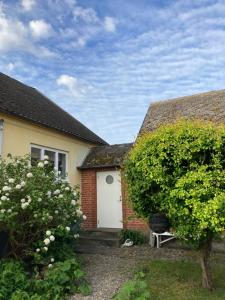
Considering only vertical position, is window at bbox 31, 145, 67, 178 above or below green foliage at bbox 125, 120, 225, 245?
above

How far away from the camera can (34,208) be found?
22.4ft

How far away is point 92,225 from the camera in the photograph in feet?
43.9

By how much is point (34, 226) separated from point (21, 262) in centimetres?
79

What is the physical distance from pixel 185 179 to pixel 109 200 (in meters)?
7.73

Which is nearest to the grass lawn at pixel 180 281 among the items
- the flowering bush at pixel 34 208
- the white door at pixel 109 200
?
the flowering bush at pixel 34 208

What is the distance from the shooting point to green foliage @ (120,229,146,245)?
10.5m

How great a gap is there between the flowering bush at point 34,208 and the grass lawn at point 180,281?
2070 mm

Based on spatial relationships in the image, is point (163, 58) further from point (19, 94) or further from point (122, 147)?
point (19, 94)

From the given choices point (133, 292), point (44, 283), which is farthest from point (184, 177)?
point (44, 283)

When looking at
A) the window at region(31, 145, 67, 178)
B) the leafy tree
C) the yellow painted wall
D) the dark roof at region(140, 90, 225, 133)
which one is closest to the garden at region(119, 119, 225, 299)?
the leafy tree

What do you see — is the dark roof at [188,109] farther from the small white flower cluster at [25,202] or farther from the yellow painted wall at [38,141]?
the small white flower cluster at [25,202]

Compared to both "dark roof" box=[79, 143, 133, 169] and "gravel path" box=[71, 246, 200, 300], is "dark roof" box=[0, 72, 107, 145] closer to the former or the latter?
"dark roof" box=[79, 143, 133, 169]

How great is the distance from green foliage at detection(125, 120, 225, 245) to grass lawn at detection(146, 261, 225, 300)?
94 cm

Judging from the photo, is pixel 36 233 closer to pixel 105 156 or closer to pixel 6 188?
pixel 6 188
